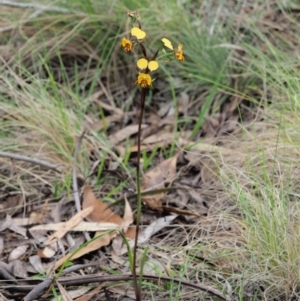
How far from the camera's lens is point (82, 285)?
2588 millimetres

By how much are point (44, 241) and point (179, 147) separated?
817 millimetres

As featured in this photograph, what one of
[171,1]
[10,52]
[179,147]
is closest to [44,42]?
[10,52]

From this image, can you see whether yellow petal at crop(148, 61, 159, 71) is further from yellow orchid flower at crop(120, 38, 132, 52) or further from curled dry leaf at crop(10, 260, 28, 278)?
curled dry leaf at crop(10, 260, 28, 278)

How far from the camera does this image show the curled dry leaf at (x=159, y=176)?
3.26 metres

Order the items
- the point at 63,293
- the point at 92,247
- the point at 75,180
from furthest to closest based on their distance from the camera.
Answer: the point at 75,180
the point at 92,247
the point at 63,293

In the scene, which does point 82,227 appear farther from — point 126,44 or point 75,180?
point 126,44

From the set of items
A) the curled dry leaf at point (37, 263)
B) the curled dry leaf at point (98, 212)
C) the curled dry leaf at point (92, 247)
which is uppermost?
the curled dry leaf at point (92, 247)

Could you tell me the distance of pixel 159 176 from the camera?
11.0ft

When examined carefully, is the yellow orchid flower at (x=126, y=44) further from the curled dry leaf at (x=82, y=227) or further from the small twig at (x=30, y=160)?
the small twig at (x=30, y=160)

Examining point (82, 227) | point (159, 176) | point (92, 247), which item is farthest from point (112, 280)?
point (159, 176)

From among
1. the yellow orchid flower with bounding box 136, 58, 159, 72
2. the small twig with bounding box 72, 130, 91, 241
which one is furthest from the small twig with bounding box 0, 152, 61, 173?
the yellow orchid flower with bounding box 136, 58, 159, 72

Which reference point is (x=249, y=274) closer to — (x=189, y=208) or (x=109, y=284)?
(x=109, y=284)

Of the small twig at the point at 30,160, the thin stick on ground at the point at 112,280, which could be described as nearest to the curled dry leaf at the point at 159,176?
the small twig at the point at 30,160

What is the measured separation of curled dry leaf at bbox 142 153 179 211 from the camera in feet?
10.7
